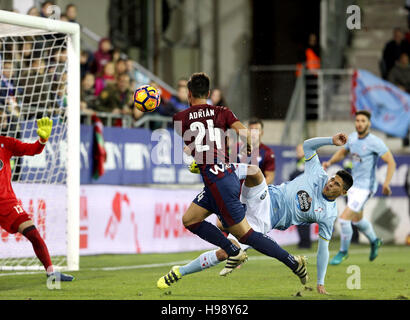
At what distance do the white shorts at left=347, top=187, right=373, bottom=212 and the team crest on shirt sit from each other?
155 inches

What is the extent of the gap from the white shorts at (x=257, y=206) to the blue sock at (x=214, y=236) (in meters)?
0.64

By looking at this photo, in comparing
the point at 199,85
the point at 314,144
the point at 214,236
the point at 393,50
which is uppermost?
the point at 393,50

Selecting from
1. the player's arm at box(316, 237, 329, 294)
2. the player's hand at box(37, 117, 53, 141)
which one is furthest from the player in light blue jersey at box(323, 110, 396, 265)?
the player's hand at box(37, 117, 53, 141)

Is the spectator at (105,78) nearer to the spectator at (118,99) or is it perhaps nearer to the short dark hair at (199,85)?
the spectator at (118,99)

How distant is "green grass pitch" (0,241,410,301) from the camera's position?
334 inches

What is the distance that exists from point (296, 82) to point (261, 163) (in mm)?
8097

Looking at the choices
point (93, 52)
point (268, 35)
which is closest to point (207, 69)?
point (268, 35)

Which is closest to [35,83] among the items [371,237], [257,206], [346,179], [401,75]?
[257,206]

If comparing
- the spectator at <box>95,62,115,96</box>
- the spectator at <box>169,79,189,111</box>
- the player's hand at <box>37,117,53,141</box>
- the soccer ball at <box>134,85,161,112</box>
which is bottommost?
the player's hand at <box>37,117,53,141</box>

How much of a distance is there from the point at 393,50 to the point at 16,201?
1277 centimetres

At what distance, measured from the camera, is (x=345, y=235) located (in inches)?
506

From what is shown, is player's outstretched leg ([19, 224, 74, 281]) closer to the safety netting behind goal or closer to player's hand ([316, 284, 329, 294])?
the safety netting behind goal

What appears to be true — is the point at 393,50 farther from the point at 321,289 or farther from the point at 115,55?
the point at 321,289

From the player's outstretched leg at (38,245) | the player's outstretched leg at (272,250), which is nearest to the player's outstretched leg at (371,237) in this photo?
the player's outstretched leg at (272,250)
